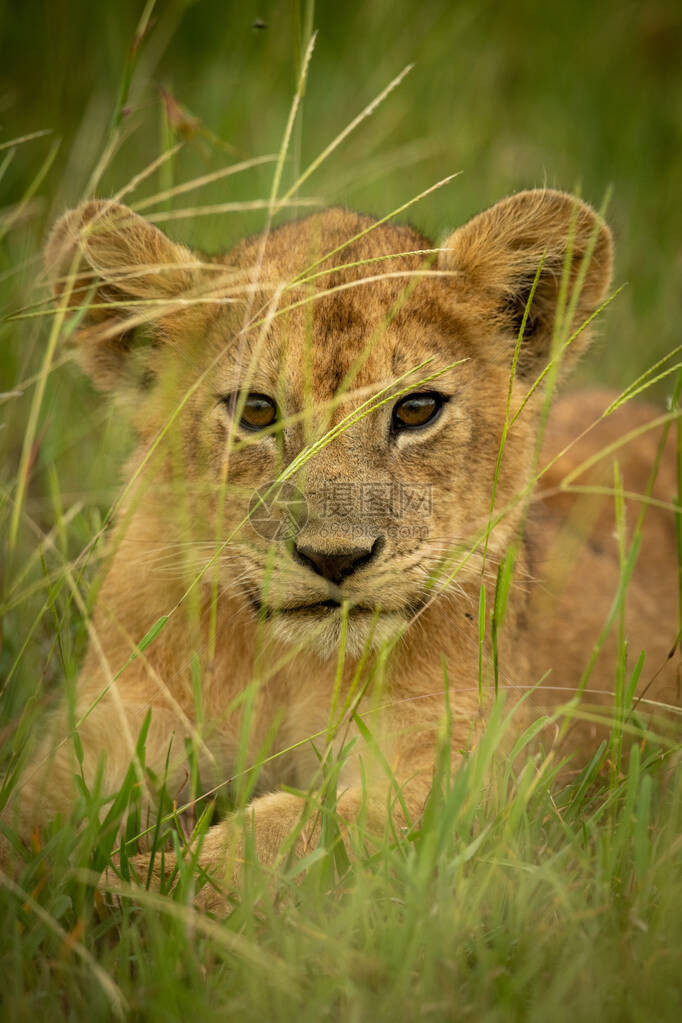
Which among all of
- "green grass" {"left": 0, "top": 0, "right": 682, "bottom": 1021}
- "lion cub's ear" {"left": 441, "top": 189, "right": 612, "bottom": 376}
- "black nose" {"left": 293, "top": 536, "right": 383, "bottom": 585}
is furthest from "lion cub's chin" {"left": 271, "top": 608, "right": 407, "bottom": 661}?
"lion cub's ear" {"left": 441, "top": 189, "right": 612, "bottom": 376}

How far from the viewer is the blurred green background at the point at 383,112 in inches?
221

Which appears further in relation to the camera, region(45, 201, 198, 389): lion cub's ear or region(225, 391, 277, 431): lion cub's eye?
region(45, 201, 198, 389): lion cub's ear

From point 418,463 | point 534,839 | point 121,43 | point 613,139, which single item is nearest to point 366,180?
point 121,43

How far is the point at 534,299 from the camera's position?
10.6 ft

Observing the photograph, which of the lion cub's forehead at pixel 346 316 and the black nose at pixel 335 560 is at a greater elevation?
the lion cub's forehead at pixel 346 316

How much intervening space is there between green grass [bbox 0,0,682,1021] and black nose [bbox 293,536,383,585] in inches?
19.7

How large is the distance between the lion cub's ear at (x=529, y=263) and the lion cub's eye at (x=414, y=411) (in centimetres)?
36

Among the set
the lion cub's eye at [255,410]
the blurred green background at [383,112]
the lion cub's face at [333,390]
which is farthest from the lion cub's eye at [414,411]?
the blurred green background at [383,112]

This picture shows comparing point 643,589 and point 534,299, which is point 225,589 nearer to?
point 534,299

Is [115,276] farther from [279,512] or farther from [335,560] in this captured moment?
[335,560]

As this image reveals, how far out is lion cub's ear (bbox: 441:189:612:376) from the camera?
3.08 meters

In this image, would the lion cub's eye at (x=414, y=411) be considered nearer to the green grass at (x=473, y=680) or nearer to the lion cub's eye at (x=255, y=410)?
the lion cub's eye at (x=255, y=410)

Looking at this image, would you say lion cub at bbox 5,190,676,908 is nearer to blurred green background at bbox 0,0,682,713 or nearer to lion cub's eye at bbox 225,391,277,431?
lion cub's eye at bbox 225,391,277,431

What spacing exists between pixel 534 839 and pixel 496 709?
30 centimetres
